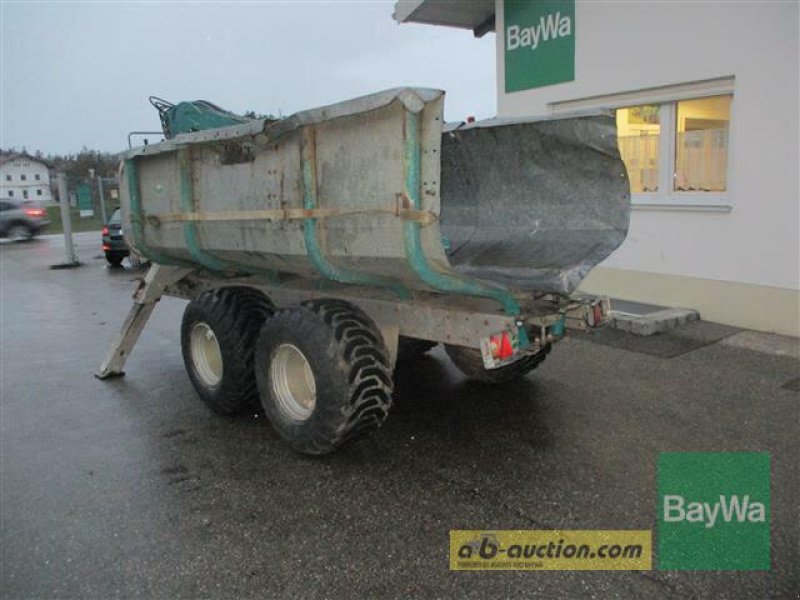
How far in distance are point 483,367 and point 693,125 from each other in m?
4.44

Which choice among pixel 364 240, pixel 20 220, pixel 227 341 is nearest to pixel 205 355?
pixel 227 341

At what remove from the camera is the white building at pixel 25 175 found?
51.9 m

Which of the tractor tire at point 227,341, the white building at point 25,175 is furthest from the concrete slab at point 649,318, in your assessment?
the white building at point 25,175

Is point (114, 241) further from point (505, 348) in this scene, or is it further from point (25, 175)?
point (25, 175)

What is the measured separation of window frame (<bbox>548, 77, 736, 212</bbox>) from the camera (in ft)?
23.8

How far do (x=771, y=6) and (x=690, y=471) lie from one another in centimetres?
507

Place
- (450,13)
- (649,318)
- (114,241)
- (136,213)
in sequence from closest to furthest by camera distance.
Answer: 1. (136,213)
2. (649,318)
3. (450,13)
4. (114,241)

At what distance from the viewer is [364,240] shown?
3805 millimetres

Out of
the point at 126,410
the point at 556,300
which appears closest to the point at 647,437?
the point at 556,300

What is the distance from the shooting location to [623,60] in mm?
8047

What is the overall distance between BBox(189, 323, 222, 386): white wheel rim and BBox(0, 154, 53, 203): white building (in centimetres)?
5315

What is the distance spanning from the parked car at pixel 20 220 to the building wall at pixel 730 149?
2360cm

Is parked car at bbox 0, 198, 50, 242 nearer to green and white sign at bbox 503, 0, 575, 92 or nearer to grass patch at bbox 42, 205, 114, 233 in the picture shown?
grass patch at bbox 42, 205, 114, 233

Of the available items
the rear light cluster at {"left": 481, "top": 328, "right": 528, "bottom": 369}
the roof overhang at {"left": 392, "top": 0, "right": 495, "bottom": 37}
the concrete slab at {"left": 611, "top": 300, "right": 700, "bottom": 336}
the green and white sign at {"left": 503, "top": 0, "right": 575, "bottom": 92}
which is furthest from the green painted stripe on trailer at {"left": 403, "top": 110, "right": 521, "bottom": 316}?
the roof overhang at {"left": 392, "top": 0, "right": 495, "bottom": 37}
